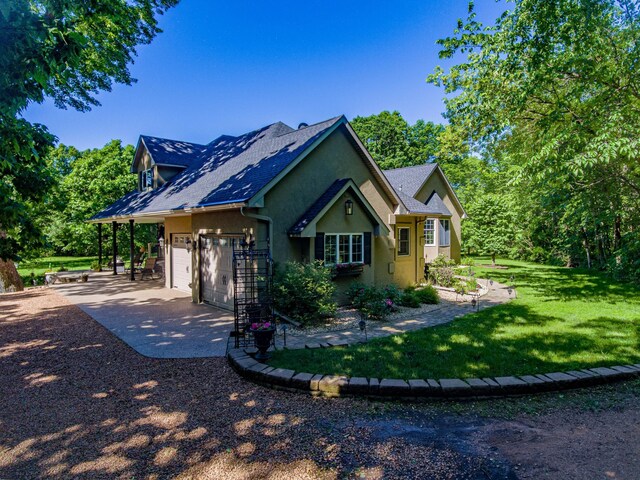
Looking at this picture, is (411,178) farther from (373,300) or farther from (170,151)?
(170,151)

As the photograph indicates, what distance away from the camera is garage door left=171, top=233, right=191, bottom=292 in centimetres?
1426

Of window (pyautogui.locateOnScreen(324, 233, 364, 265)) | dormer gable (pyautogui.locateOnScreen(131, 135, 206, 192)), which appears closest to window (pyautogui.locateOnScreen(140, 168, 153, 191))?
dormer gable (pyautogui.locateOnScreen(131, 135, 206, 192))

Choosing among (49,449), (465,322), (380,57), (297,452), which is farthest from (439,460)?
(380,57)

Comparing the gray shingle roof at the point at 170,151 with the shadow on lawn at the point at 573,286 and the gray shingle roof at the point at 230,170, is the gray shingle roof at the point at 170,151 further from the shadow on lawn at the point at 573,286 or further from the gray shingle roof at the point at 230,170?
the shadow on lawn at the point at 573,286

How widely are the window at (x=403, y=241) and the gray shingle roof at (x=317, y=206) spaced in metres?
4.31

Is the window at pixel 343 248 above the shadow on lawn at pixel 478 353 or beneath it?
above

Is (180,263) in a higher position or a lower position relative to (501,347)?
higher

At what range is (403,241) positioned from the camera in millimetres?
14750

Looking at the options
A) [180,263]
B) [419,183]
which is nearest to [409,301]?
[180,263]

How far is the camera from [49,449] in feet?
12.9

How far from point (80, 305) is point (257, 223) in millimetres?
7654

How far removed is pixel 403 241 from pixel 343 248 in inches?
173

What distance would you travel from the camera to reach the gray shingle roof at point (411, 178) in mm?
19861

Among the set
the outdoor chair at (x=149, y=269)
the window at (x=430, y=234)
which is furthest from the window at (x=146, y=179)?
the window at (x=430, y=234)
